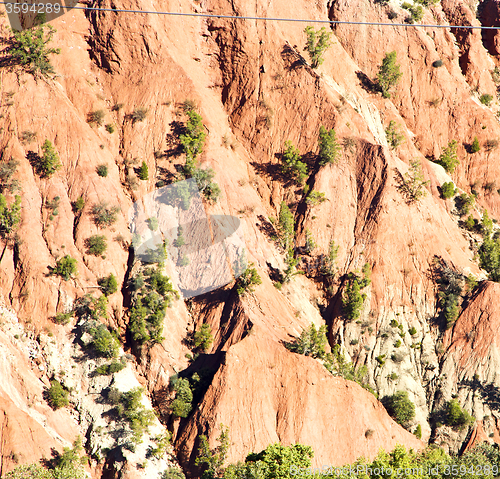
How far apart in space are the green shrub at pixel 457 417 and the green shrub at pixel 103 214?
1200 inches

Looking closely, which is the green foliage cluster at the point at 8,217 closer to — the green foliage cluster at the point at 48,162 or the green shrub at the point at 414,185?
the green foliage cluster at the point at 48,162

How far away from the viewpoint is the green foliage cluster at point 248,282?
4028 cm

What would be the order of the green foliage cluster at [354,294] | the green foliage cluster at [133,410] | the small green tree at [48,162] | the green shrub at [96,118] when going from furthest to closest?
1. the green shrub at [96,118]
2. the small green tree at [48,162]
3. the green foliage cluster at [354,294]
4. the green foliage cluster at [133,410]

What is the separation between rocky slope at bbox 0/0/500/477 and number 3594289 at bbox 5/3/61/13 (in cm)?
154

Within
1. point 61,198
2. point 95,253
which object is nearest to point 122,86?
point 61,198

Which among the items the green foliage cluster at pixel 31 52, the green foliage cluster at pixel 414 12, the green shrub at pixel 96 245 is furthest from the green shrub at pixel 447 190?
the green foliage cluster at pixel 31 52

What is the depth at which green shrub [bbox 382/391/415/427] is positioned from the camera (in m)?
39.2

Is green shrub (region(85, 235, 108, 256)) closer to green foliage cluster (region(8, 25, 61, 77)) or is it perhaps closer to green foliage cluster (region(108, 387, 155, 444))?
green foliage cluster (region(108, 387, 155, 444))

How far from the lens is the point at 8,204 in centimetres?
4091

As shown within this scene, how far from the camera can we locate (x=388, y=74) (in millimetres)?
52188

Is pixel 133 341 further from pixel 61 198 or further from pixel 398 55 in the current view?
pixel 398 55

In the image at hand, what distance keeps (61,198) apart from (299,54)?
87.1ft

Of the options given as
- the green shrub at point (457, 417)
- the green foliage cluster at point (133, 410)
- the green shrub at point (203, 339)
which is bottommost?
the green shrub at point (457, 417)

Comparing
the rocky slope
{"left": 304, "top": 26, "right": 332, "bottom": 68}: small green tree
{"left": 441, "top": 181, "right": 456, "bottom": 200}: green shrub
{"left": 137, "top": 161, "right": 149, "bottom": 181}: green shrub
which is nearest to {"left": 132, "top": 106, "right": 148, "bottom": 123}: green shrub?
the rocky slope
